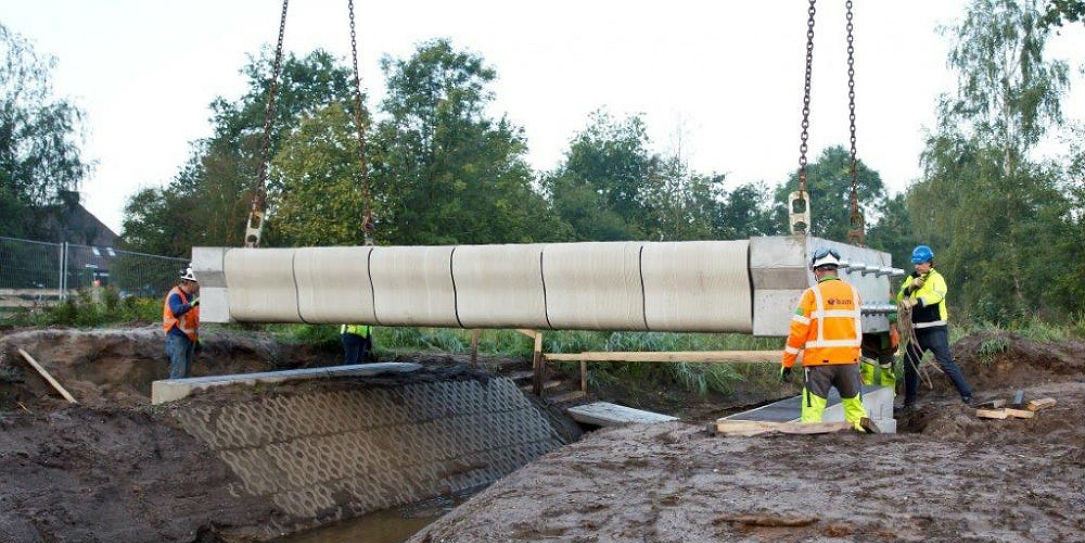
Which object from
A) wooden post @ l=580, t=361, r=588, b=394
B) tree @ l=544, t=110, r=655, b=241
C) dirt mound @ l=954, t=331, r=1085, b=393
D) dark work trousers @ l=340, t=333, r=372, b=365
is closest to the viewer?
dirt mound @ l=954, t=331, r=1085, b=393

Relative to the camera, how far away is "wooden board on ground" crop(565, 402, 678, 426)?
17.8 m

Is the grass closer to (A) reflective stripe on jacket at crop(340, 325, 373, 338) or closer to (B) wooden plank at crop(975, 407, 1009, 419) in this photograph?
(A) reflective stripe on jacket at crop(340, 325, 373, 338)

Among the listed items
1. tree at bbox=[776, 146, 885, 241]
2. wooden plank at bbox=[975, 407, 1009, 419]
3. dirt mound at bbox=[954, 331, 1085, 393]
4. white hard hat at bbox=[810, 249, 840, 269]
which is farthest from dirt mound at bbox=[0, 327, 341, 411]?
tree at bbox=[776, 146, 885, 241]

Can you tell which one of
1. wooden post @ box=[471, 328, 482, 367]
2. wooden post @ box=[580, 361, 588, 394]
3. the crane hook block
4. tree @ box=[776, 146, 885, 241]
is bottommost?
wooden post @ box=[580, 361, 588, 394]

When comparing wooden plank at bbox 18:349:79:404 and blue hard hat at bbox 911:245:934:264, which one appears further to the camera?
wooden plank at bbox 18:349:79:404

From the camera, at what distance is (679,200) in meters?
45.1

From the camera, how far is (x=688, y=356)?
16.6 meters

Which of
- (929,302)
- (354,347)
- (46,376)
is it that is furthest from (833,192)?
(46,376)

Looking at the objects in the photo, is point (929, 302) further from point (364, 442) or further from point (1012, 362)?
point (364, 442)

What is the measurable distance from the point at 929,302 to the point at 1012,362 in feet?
18.6

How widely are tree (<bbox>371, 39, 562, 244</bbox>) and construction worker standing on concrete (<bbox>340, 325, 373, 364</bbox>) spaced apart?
17.7 meters

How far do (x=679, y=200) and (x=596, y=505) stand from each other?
3840cm

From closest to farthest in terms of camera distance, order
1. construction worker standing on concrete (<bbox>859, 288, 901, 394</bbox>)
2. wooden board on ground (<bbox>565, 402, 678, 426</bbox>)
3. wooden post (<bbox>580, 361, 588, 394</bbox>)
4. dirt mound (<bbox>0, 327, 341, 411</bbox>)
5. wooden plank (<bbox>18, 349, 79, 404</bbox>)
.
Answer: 1. construction worker standing on concrete (<bbox>859, 288, 901, 394</bbox>)
2. wooden plank (<bbox>18, 349, 79, 404</bbox>)
3. dirt mound (<bbox>0, 327, 341, 411</bbox>)
4. wooden board on ground (<bbox>565, 402, 678, 426</bbox>)
5. wooden post (<bbox>580, 361, 588, 394</bbox>)

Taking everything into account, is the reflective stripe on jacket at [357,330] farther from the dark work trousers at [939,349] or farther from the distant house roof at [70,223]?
the distant house roof at [70,223]
